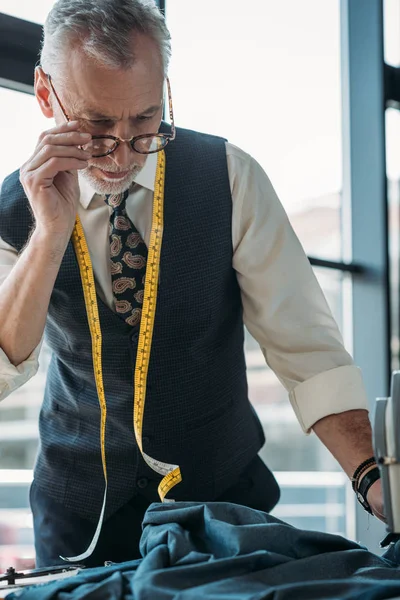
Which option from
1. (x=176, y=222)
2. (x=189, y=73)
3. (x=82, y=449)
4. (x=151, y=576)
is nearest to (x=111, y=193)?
(x=176, y=222)

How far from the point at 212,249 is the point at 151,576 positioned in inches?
41.7

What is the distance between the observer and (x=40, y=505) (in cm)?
208

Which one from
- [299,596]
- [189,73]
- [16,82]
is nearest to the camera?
[299,596]

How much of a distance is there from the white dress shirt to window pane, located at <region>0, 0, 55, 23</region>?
1.02 m

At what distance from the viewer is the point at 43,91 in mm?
1945

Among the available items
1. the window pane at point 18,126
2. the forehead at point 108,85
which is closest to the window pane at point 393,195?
the window pane at point 18,126

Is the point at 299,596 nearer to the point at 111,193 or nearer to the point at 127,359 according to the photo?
the point at 127,359

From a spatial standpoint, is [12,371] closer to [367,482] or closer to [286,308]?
[286,308]

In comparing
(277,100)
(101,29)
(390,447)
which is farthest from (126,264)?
(277,100)

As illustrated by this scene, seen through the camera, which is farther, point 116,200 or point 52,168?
point 116,200

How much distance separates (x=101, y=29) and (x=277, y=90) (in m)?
2.23

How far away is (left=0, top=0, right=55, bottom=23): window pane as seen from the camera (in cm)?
279

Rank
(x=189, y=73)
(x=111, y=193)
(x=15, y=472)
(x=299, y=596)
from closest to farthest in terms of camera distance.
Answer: (x=299, y=596), (x=111, y=193), (x=15, y=472), (x=189, y=73)

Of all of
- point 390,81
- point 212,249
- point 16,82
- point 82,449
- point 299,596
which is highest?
point 390,81
